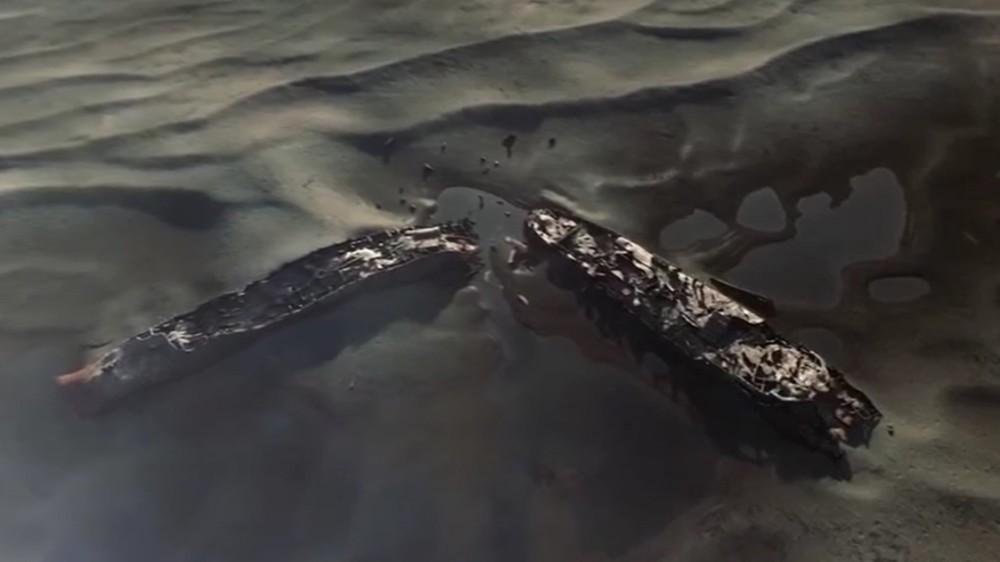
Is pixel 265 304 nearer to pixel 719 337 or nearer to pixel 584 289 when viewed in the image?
pixel 584 289

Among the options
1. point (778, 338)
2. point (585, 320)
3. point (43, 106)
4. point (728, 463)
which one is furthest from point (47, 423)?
point (778, 338)

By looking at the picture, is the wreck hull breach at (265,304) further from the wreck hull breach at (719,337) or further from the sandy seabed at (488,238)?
the wreck hull breach at (719,337)

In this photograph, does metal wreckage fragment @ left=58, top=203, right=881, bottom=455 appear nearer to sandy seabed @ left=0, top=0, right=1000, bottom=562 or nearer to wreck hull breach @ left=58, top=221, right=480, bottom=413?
wreck hull breach @ left=58, top=221, right=480, bottom=413

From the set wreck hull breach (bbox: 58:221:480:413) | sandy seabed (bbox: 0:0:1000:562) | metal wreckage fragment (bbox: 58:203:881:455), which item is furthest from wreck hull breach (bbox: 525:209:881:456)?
wreck hull breach (bbox: 58:221:480:413)

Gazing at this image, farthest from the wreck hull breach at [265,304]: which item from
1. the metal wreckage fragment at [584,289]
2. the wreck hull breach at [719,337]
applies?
the wreck hull breach at [719,337]

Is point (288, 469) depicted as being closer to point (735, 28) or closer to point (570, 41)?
point (570, 41)

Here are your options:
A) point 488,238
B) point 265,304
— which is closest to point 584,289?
point 488,238
